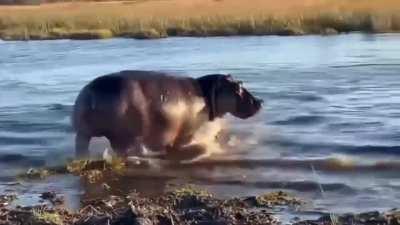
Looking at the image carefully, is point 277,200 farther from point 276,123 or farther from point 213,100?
point 276,123

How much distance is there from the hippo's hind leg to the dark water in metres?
0.48

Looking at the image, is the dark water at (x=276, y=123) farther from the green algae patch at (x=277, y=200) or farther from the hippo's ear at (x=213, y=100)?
the hippo's ear at (x=213, y=100)

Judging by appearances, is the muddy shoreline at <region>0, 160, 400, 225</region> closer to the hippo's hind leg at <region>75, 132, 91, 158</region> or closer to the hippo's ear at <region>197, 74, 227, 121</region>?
the hippo's hind leg at <region>75, 132, 91, 158</region>

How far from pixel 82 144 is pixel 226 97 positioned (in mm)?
1994

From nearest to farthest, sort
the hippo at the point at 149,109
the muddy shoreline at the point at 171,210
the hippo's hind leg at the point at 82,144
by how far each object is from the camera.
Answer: the muddy shoreline at the point at 171,210 < the hippo at the point at 149,109 < the hippo's hind leg at the point at 82,144

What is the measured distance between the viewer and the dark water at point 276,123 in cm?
941

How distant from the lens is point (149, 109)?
34.2ft

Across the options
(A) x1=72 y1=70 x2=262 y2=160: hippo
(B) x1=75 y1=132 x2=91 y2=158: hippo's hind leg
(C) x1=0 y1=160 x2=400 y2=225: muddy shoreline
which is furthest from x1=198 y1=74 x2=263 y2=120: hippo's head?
(C) x1=0 y1=160 x2=400 y2=225: muddy shoreline

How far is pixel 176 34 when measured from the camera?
39.1m

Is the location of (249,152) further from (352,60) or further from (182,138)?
(352,60)

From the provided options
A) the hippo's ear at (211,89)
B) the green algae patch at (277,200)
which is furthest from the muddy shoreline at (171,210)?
the hippo's ear at (211,89)

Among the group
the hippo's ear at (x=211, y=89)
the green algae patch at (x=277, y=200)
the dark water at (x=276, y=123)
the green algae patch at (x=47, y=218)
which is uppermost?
the hippo's ear at (x=211, y=89)

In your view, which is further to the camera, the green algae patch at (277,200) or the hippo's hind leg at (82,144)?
the hippo's hind leg at (82,144)

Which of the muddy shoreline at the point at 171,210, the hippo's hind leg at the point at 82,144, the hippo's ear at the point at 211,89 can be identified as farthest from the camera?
the hippo's ear at the point at 211,89
